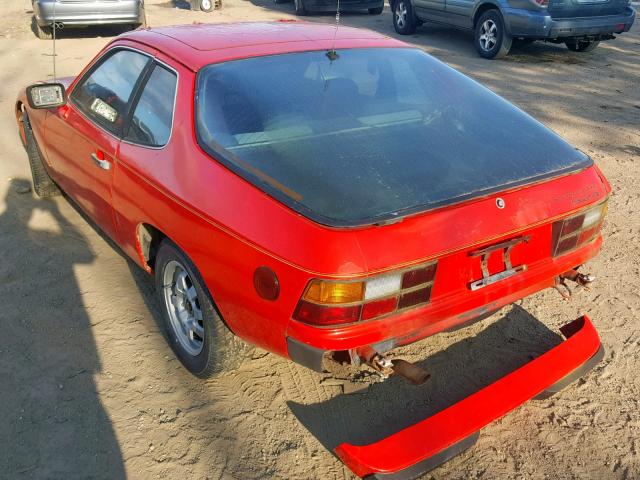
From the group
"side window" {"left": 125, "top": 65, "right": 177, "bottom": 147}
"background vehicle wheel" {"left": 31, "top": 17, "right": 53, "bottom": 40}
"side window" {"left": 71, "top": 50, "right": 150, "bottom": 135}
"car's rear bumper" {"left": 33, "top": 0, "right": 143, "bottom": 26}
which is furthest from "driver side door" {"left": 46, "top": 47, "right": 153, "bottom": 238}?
"background vehicle wheel" {"left": 31, "top": 17, "right": 53, "bottom": 40}

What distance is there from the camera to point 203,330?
2742mm

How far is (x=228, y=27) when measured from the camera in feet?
11.0

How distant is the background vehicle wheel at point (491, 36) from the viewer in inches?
377

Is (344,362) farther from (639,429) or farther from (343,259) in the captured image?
(639,429)

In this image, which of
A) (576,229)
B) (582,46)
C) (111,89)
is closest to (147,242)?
(111,89)

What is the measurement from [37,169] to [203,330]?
105 inches

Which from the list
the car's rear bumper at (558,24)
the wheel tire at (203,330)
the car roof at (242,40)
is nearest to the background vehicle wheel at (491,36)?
the car's rear bumper at (558,24)

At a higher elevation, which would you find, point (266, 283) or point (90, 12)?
point (90, 12)

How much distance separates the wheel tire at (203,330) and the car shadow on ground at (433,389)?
385 millimetres

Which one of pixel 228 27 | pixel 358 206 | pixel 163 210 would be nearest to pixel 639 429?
pixel 358 206

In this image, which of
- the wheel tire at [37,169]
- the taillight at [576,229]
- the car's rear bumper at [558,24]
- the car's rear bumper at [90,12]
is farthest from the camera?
the car's rear bumper at [90,12]

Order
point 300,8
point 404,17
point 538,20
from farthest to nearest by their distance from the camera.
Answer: point 300,8
point 404,17
point 538,20

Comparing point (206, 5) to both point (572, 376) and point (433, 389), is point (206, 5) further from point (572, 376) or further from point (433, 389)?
point (572, 376)

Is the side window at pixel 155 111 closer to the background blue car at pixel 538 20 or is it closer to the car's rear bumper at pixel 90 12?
the background blue car at pixel 538 20
